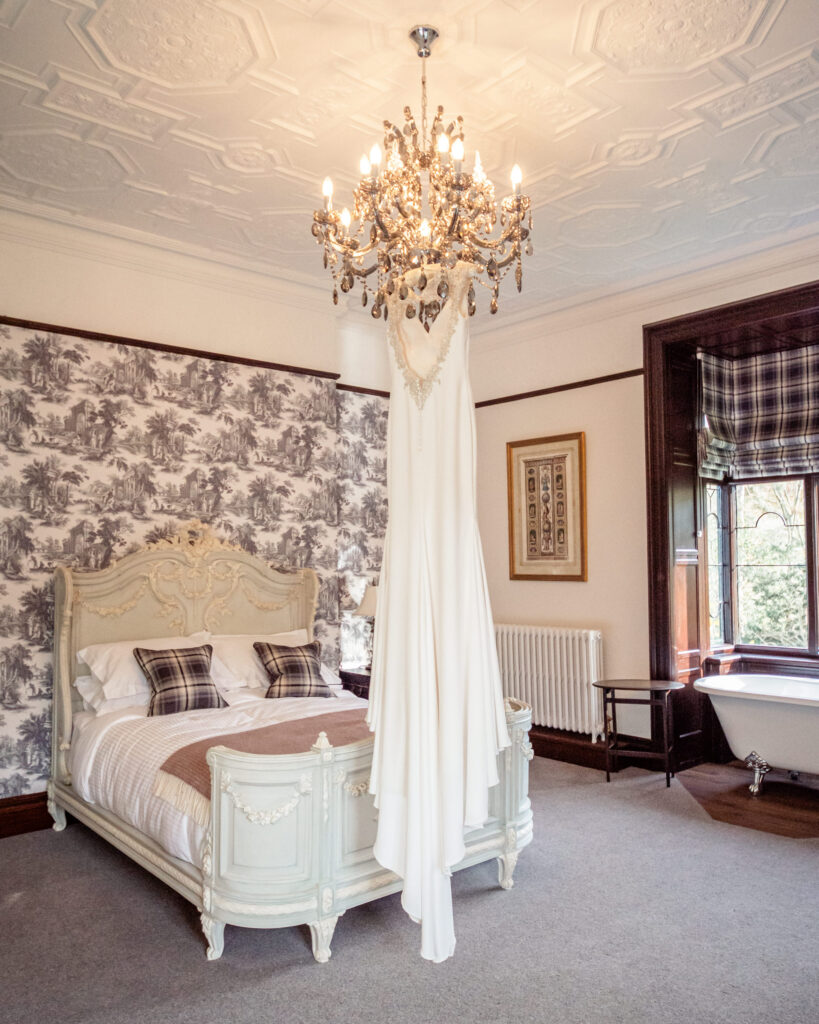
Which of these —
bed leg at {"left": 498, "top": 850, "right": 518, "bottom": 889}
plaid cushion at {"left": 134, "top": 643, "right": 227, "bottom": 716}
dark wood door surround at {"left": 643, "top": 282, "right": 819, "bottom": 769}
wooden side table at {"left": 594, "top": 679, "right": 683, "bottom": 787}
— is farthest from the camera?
dark wood door surround at {"left": 643, "top": 282, "right": 819, "bottom": 769}

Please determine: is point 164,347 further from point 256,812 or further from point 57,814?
point 256,812

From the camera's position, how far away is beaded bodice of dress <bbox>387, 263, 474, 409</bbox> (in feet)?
9.09

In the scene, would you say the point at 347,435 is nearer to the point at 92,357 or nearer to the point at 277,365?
the point at 277,365

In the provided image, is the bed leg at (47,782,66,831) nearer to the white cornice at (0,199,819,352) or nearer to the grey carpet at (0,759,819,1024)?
the grey carpet at (0,759,819,1024)

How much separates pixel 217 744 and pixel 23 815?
1587 millimetres

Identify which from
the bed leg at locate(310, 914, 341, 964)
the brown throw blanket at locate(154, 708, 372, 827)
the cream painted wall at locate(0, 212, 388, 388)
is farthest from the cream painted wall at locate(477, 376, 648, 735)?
the bed leg at locate(310, 914, 341, 964)

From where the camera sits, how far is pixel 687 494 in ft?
17.4

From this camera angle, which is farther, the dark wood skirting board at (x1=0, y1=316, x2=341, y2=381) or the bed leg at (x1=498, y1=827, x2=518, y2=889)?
the dark wood skirting board at (x1=0, y1=316, x2=341, y2=381)

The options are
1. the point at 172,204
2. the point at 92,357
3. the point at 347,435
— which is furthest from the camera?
the point at 347,435

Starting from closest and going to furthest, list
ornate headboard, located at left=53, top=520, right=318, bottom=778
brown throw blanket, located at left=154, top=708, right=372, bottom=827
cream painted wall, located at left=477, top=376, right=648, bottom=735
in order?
brown throw blanket, located at left=154, top=708, right=372, bottom=827 → ornate headboard, located at left=53, top=520, right=318, bottom=778 → cream painted wall, located at left=477, top=376, right=648, bottom=735

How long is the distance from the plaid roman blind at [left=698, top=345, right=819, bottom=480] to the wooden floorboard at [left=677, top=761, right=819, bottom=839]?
6.63ft

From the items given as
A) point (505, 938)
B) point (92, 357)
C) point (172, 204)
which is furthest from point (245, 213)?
point (505, 938)

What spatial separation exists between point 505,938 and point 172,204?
3824mm

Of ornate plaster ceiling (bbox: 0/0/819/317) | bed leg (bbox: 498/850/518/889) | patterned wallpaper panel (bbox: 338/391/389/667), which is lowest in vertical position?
bed leg (bbox: 498/850/518/889)
